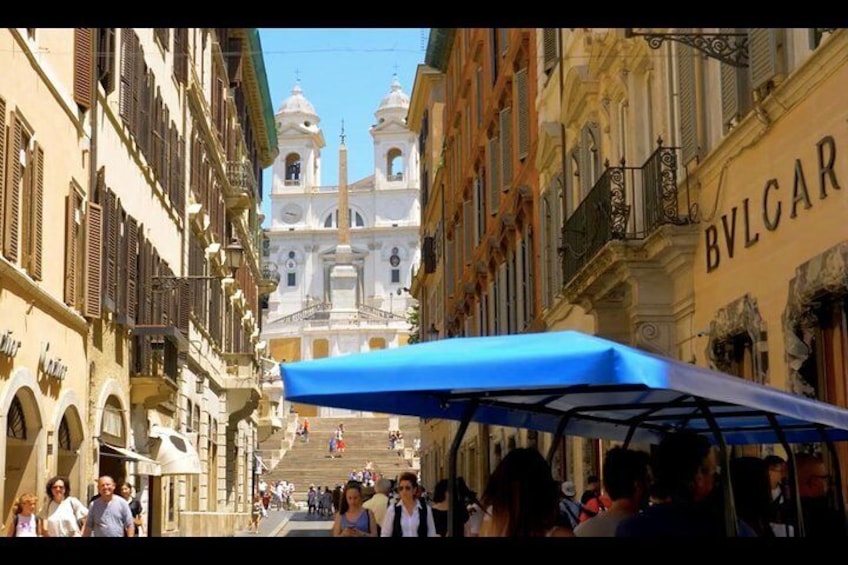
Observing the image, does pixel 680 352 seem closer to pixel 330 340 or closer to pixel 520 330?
pixel 520 330

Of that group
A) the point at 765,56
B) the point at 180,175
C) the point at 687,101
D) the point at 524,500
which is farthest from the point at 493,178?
the point at 524,500

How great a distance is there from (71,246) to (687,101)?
782cm

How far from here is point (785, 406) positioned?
28.0 ft

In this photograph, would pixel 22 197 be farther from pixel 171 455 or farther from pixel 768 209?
pixel 171 455

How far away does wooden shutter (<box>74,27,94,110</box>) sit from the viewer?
2052cm

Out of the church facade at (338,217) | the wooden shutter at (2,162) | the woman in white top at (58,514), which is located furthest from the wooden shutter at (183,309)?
the church facade at (338,217)

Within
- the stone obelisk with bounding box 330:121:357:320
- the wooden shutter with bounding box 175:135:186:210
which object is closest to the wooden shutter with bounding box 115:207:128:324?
the wooden shutter with bounding box 175:135:186:210

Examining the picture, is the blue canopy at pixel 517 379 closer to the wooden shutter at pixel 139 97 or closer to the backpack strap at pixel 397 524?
the backpack strap at pixel 397 524

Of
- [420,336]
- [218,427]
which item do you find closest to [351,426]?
[420,336]

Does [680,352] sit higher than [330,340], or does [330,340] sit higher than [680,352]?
[330,340]

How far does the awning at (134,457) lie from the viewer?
23.5 m

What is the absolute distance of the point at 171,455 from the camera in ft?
91.5

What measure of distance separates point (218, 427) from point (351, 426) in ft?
183
